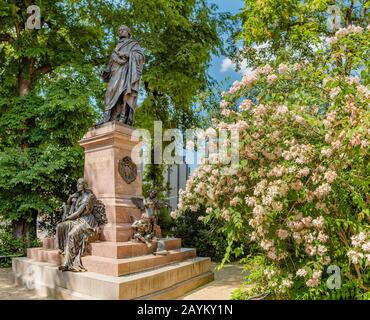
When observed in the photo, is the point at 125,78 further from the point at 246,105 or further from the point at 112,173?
the point at 246,105

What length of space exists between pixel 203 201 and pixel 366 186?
2545mm

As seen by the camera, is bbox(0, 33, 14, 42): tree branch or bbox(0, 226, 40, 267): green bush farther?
bbox(0, 33, 14, 42): tree branch

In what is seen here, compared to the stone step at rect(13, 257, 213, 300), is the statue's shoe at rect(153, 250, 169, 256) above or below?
above

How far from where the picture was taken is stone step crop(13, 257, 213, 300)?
568 cm

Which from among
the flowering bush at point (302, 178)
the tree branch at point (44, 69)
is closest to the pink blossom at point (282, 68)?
the flowering bush at point (302, 178)

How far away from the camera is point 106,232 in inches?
291

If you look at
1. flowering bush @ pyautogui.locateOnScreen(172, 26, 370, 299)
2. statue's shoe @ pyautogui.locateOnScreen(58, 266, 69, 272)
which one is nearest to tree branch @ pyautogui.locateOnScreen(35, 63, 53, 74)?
statue's shoe @ pyautogui.locateOnScreen(58, 266, 69, 272)

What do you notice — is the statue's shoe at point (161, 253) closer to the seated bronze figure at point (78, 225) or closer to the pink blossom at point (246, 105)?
the seated bronze figure at point (78, 225)

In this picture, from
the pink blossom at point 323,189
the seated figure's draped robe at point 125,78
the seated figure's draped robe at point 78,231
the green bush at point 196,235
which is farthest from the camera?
the green bush at point 196,235

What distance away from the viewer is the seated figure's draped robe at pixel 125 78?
28.6ft

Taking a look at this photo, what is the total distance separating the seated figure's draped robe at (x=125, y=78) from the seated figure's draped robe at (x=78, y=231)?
2434 millimetres

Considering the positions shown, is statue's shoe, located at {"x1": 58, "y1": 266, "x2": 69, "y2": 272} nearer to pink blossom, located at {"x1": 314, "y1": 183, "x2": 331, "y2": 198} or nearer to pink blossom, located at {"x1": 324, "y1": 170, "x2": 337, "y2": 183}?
pink blossom, located at {"x1": 314, "y1": 183, "x2": 331, "y2": 198}

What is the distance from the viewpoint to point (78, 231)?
700 centimetres

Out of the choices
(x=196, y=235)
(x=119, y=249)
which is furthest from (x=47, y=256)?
(x=196, y=235)
